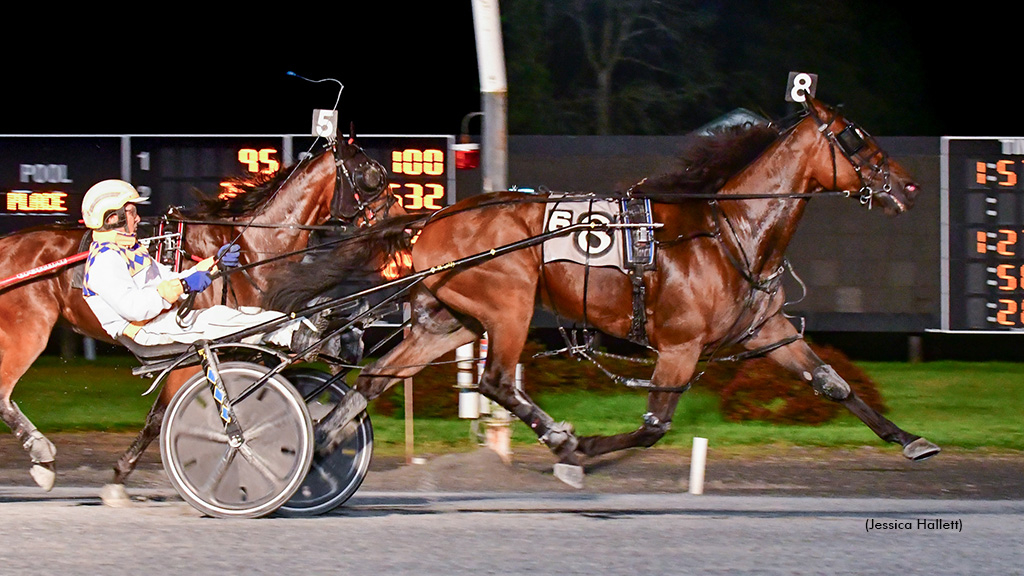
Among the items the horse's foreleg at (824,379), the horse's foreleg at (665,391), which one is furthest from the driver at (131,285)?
the horse's foreleg at (824,379)

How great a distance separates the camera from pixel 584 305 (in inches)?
281

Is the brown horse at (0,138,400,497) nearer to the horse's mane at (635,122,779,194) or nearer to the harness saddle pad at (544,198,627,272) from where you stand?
the harness saddle pad at (544,198,627,272)

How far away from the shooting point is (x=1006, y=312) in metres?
11.3

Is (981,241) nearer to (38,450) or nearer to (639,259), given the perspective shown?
(639,259)

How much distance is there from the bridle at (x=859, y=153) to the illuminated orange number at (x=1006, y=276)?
4695 mm

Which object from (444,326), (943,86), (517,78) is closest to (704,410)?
(444,326)

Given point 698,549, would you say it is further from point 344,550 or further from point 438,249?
point 438,249

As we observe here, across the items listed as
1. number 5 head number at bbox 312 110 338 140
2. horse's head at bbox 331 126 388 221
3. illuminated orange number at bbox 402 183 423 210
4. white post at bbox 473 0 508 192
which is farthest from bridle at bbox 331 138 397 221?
illuminated orange number at bbox 402 183 423 210

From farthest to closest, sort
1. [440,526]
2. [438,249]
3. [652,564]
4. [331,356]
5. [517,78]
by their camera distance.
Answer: [517,78] → [438,249] → [331,356] → [440,526] → [652,564]

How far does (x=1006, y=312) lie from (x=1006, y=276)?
0.99 feet

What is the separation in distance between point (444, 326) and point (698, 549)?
91.4 inches

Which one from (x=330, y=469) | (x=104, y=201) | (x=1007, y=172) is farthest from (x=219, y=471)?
(x=1007, y=172)

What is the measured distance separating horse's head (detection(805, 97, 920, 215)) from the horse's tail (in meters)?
2.26

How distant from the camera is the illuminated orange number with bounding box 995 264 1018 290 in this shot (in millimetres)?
11328
